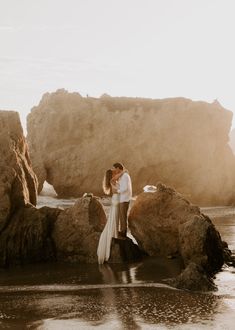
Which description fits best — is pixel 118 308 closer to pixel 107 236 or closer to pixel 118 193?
pixel 107 236

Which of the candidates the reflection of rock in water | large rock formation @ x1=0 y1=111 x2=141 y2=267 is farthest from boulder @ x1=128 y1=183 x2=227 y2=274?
the reflection of rock in water

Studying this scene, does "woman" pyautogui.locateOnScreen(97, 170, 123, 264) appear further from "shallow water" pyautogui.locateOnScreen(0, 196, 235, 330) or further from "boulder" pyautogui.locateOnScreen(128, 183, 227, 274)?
"boulder" pyautogui.locateOnScreen(128, 183, 227, 274)

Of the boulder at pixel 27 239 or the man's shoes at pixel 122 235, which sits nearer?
the boulder at pixel 27 239

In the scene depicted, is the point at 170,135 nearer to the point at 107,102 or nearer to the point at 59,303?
the point at 107,102

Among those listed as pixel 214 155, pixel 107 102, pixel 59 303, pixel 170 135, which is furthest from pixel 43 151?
pixel 59 303

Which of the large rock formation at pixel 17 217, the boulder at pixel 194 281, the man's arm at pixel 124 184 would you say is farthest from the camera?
the man's arm at pixel 124 184

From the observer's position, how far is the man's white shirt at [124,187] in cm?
1202

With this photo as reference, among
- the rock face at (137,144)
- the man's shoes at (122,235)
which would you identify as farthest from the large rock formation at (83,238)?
the rock face at (137,144)

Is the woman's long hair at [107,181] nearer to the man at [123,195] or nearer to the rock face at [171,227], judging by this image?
the man at [123,195]

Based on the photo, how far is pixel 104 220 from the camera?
12766mm

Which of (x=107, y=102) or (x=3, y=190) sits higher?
(x=107, y=102)

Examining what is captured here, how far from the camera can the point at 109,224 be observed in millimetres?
11648

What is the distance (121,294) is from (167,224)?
13.6 feet

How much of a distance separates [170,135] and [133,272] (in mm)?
34511
